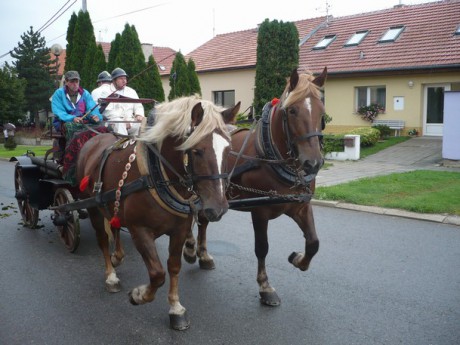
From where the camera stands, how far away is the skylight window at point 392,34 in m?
20.1

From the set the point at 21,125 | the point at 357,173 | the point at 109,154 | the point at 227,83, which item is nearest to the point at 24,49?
the point at 21,125

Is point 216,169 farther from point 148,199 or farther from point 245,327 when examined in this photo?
point 245,327

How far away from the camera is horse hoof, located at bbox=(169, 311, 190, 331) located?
3.75 meters

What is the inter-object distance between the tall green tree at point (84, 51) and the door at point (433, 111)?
1398 cm

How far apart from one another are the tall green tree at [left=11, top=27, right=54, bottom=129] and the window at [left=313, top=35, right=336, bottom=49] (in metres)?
28.6

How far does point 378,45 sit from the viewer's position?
20.2m

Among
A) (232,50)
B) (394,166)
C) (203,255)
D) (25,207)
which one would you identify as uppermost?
(232,50)

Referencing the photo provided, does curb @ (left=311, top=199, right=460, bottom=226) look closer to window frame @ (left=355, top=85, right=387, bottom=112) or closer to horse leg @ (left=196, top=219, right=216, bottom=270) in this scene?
horse leg @ (left=196, top=219, right=216, bottom=270)

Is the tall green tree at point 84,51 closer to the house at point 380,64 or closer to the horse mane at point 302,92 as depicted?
→ the house at point 380,64

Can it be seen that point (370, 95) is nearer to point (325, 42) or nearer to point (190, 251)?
point (325, 42)

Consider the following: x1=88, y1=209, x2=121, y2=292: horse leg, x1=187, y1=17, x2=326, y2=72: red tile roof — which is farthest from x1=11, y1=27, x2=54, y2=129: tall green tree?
x1=88, y1=209, x2=121, y2=292: horse leg

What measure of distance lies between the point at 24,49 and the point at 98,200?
46198 mm

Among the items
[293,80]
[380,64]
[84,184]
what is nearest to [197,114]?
[293,80]

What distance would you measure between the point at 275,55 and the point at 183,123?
15622 millimetres
